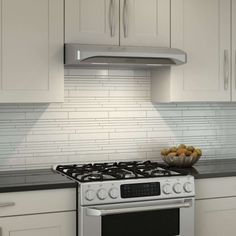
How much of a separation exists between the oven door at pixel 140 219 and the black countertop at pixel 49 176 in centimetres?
20

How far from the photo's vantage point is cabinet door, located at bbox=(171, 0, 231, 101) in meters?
3.54

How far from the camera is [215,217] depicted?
3.39 meters

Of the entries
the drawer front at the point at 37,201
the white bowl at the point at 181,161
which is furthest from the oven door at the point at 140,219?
the white bowl at the point at 181,161

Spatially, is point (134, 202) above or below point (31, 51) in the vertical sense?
below

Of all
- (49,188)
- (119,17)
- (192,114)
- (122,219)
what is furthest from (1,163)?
(192,114)

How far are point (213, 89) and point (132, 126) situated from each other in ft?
2.03

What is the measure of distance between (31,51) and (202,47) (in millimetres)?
1174

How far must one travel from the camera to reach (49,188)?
293 cm

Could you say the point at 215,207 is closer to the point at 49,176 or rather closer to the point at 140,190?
the point at 140,190

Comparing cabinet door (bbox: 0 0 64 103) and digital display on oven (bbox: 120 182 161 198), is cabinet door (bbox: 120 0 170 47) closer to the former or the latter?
cabinet door (bbox: 0 0 64 103)

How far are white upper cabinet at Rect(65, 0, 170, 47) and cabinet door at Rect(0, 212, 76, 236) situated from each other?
3.48ft

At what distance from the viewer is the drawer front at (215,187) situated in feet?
10.9

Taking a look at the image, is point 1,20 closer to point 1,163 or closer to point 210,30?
point 1,163

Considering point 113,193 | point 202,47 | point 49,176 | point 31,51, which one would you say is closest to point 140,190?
point 113,193
